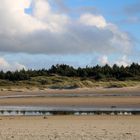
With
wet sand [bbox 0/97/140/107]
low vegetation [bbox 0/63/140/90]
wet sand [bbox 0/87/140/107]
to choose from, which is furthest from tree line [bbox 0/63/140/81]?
wet sand [bbox 0/97/140/107]

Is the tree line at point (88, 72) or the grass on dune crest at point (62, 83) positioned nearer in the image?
the grass on dune crest at point (62, 83)

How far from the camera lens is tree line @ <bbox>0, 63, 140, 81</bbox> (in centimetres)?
8825

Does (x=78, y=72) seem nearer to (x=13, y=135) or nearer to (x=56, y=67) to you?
(x=56, y=67)

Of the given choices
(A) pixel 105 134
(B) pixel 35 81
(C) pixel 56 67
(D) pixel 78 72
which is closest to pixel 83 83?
(B) pixel 35 81

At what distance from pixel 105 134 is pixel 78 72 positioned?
250 ft

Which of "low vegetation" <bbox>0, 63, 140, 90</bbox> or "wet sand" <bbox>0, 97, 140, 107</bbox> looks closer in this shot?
"wet sand" <bbox>0, 97, 140, 107</bbox>

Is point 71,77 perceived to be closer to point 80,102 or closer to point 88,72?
point 88,72

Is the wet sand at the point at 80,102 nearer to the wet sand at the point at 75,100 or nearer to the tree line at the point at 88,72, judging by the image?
the wet sand at the point at 75,100

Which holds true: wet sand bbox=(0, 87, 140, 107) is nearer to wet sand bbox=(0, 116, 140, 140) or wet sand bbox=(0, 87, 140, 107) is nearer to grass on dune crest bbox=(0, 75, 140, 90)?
wet sand bbox=(0, 116, 140, 140)

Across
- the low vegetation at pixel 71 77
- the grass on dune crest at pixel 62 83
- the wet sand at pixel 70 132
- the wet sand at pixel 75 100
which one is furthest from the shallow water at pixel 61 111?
the low vegetation at pixel 71 77

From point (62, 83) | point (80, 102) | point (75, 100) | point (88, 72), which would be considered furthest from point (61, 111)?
point (88, 72)

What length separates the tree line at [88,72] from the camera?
290ft

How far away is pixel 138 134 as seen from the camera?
17.4m

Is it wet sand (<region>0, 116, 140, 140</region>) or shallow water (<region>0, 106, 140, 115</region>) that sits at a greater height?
shallow water (<region>0, 106, 140, 115</region>)
